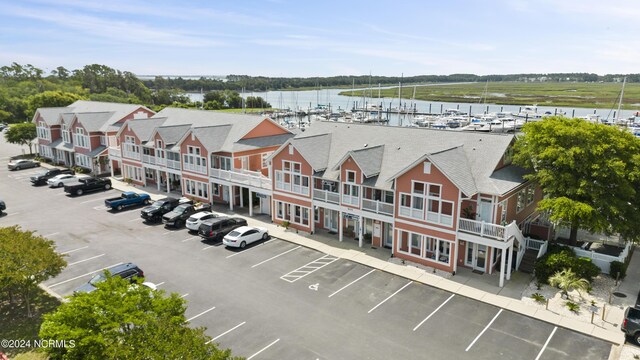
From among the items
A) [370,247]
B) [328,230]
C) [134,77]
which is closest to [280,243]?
[328,230]

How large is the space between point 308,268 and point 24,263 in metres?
16.4

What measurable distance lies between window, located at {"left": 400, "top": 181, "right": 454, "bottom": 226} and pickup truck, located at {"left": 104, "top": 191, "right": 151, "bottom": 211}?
28.2m

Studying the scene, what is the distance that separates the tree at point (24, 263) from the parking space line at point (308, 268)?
13.1 m

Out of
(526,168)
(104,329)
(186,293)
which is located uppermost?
(526,168)

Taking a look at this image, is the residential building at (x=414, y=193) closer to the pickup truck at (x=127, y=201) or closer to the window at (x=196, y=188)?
the window at (x=196, y=188)

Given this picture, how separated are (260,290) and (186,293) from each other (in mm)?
4457

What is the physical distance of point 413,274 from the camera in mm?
29016

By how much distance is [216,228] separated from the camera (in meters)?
35.0

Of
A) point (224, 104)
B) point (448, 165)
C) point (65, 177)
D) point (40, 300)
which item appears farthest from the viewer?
point (224, 104)

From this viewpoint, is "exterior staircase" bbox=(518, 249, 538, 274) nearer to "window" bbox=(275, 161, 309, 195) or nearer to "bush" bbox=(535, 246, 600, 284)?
"bush" bbox=(535, 246, 600, 284)

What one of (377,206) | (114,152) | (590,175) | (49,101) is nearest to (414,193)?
(377,206)

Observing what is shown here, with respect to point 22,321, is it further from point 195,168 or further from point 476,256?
point 476,256

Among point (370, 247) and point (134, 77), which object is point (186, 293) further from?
point (134, 77)

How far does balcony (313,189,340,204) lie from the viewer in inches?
1371
